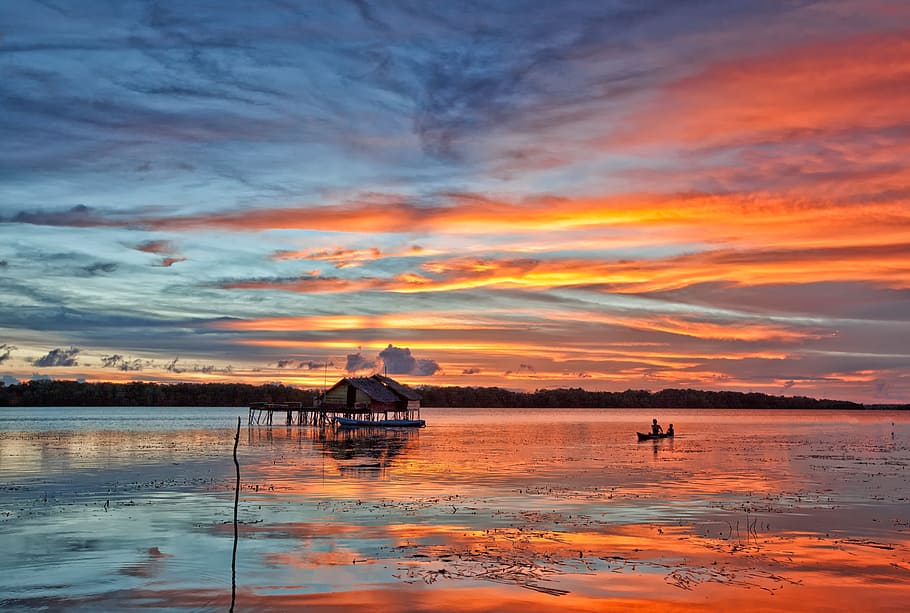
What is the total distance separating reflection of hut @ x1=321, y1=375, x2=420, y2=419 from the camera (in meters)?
108

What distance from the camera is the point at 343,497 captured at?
36.0 metres

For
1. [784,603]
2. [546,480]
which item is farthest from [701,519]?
[546,480]

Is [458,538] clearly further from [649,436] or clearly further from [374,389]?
[374,389]

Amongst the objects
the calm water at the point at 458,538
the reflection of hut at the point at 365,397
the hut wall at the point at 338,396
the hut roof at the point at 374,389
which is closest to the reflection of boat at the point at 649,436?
the reflection of hut at the point at 365,397

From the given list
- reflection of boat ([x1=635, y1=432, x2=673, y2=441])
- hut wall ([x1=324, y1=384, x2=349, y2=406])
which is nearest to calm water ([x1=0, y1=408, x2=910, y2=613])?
reflection of boat ([x1=635, y1=432, x2=673, y2=441])

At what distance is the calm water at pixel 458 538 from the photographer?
1906 centimetres

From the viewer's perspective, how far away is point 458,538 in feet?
84.5

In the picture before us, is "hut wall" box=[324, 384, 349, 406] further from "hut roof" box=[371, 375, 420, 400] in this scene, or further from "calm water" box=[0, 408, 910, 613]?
"calm water" box=[0, 408, 910, 613]

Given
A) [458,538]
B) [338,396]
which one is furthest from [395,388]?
[458,538]

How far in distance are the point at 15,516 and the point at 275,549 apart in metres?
12.6

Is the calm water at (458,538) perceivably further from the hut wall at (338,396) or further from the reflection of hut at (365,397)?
the hut wall at (338,396)

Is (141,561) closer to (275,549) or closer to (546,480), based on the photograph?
(275,549)

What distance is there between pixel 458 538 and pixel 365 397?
280ft

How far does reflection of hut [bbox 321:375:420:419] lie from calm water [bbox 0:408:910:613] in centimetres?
5653
